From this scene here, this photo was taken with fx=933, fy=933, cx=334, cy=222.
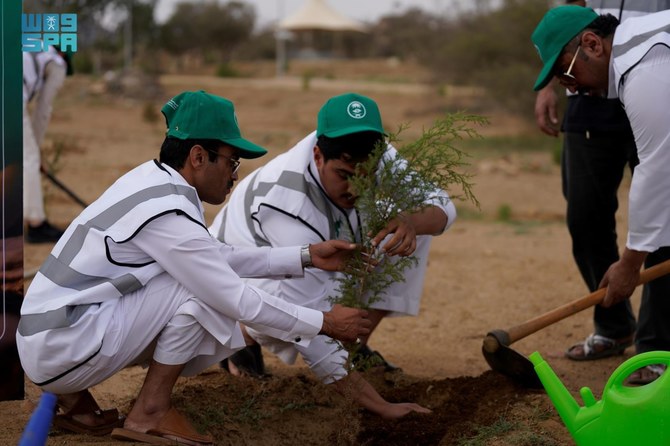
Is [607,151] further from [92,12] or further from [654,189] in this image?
[92,12]

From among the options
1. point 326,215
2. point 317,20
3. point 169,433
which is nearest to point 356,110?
point 326,215

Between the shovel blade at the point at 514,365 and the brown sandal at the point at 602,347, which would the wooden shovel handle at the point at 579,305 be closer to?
the shovel blade at the point at 514,365

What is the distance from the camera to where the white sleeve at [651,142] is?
12.0 feet

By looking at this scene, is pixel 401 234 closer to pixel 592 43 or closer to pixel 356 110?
pixel 356 110

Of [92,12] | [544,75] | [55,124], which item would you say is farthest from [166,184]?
[92,12]

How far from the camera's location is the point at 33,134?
319 inches

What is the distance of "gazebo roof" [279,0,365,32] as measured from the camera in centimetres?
4510

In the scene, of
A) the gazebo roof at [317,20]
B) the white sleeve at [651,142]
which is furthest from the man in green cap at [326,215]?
the gazebo roof at [317,20]

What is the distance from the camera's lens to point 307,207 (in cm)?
407

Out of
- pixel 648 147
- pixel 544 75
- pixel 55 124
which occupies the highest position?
pixel 544 75

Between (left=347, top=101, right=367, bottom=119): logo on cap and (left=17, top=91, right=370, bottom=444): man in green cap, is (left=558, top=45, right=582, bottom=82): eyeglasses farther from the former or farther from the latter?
(left=17, top=91, right=370, bottom=444): man in green cap

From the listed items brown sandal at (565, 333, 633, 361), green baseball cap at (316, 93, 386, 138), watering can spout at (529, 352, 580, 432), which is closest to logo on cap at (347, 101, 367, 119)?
green baseball cap at (316, 93, 386, 138)

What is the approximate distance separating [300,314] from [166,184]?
70cm

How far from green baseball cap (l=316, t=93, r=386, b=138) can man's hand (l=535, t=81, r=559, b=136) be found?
4.98ft
